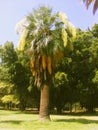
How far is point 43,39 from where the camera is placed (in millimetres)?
26484

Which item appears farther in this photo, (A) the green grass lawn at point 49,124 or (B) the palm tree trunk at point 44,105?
(B) the palm tree trunk at point 44,105

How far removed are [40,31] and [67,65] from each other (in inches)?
655

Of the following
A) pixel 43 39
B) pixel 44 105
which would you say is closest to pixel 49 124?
pixel 44 105

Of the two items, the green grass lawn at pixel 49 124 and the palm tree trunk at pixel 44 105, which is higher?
the palm tree trunk at pixel 44 105

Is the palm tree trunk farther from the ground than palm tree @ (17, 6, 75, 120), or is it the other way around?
palm tree @ (17, 6, 75, 120)

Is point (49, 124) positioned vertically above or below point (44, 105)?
below

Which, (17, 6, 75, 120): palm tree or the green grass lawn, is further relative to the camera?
(17, 6, 75, 120): palm tree

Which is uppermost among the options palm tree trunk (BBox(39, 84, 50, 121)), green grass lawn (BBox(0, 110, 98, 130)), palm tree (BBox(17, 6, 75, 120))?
palm tree (BBox(17, 6, 75, 120))

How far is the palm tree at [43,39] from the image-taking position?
2648 centimetres

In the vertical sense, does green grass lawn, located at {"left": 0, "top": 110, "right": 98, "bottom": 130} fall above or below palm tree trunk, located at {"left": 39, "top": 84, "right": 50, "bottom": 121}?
below

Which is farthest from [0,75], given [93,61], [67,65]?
[93,61]

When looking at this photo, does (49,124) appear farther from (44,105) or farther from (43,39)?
(43,39)

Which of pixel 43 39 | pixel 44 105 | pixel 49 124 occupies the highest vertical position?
pixel 43 39

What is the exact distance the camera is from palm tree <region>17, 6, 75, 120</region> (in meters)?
26.5
